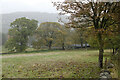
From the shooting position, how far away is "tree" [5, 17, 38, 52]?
20.4ft

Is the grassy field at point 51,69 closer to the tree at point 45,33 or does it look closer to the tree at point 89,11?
the tree at point 89,11

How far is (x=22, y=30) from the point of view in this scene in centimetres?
632

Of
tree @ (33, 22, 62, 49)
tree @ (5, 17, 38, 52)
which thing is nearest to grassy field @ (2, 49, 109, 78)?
tree @ (5, 17, 38, 52)

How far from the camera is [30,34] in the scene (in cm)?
597

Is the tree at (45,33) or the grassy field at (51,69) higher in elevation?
the tree at (45,33)

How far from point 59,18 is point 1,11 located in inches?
74.3

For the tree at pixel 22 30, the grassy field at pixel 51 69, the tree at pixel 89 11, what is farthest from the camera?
the tree at pixel 22 30

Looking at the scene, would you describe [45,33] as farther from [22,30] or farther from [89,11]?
[89,11]

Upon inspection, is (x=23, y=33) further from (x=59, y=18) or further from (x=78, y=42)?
(x=78, y=42)

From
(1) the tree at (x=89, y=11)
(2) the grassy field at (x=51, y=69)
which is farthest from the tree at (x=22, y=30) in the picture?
(1) the tree at (x=89, y=11)

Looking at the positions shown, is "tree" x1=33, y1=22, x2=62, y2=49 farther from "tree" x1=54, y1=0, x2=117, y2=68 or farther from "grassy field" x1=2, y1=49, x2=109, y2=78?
"tree" x1=54, y1=0, x2=117, y2=68

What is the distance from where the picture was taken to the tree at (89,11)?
2768 millimetres

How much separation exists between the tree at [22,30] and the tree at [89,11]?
135 inches

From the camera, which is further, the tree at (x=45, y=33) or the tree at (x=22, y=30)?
the tree at (x=45, y=33)
